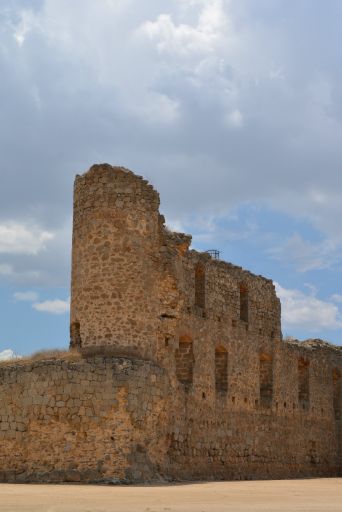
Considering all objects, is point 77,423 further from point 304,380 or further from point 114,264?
point 304,380

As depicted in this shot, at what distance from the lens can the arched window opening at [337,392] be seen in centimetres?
2883

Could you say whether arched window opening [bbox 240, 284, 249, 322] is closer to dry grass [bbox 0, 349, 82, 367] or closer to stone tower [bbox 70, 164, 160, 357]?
stone tower [bbox 70, 164, 160, 357]

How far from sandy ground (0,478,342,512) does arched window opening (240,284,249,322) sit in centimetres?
804

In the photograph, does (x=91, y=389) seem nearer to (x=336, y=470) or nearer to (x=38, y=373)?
(x=38, y=373)

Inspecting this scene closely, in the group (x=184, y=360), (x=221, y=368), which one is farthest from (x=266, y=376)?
(x=184, y=360)

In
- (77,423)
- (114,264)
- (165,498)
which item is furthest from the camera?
(114,264)

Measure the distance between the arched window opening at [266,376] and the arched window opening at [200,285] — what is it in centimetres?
361

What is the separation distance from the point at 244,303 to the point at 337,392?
22.9ft

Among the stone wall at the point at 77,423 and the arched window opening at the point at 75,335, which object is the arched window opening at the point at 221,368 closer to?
the arched window opening at the point at 75,335

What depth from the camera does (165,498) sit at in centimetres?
1321

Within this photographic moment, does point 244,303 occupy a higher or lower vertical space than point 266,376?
higher

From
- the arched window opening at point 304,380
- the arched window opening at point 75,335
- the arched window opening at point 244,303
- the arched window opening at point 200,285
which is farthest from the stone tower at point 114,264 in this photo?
the arched window opening at point 304,380

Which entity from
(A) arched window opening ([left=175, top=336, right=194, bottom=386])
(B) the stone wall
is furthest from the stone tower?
(A) arched window opening ([left=175, top=336, right=194, bottom=386])

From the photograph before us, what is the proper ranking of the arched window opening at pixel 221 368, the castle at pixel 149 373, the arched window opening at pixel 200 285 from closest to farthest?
the castle at pixel 149 373 < the arched window opening at pixel 200 285 < the arched window opening at pixel 221 368
